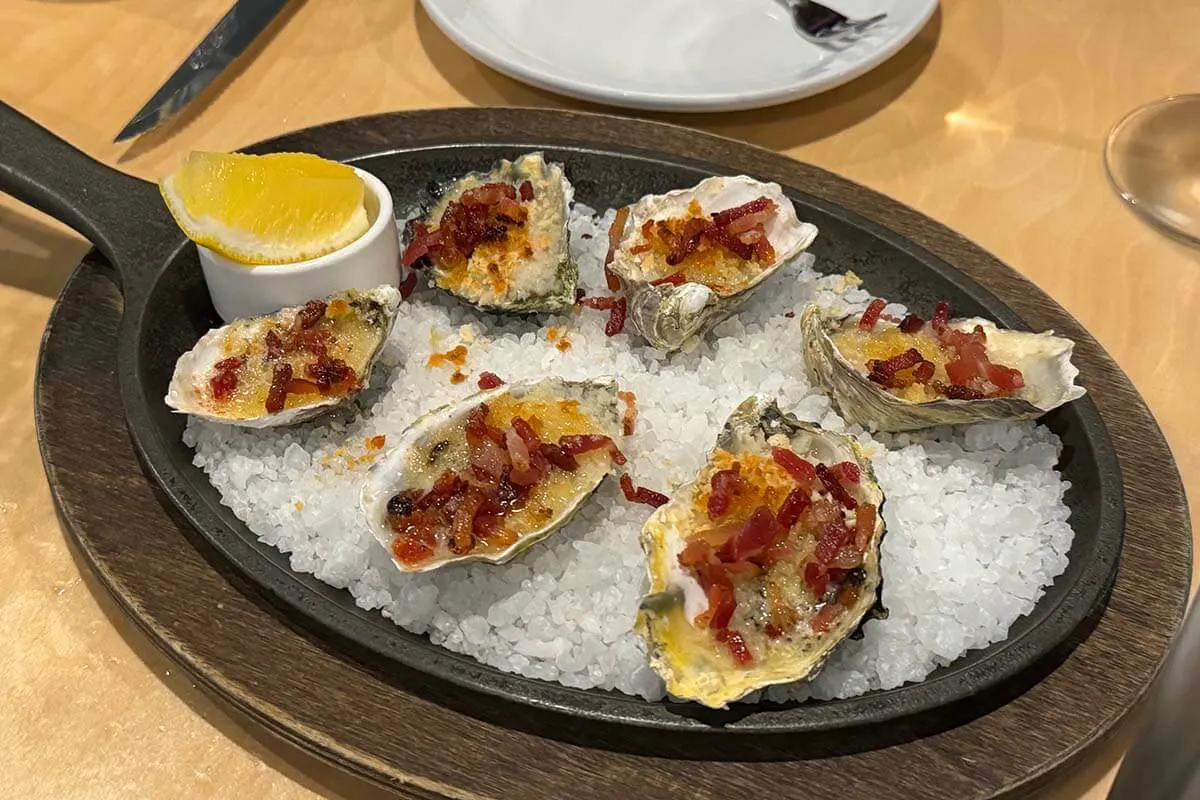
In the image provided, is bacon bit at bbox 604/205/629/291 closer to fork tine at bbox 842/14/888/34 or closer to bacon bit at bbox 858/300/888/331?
bacon bit at bbox 858/300/888/331

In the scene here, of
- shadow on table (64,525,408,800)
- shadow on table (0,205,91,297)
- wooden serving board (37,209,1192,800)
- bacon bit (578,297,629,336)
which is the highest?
bacon bit (578,297,629,336)

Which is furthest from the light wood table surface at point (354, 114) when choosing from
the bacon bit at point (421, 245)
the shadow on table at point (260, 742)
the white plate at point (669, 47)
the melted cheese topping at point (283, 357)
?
the bacon bit at point (421, 245)

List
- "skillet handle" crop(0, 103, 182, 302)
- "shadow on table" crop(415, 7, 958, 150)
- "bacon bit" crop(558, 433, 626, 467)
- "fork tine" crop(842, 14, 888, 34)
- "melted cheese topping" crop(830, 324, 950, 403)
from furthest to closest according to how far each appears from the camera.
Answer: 1. "fork tine" crop(842, 14, 888, 34)
2. "shadow on table" crop(415, 7, 958, 150)
3. "skillet handle" crop(0, 103, 182, 302)
4. "melted cheese topping" crop(830, 324, 950, 403)
5. "bacon bit" crop(558, 433, 626, 467)

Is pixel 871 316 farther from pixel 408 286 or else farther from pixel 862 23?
pixel 862 23

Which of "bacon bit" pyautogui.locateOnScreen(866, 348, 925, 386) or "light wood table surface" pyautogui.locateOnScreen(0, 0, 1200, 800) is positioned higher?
"bacon bit" pyautogui.locateOnScreen(866, 348, 925, 386)

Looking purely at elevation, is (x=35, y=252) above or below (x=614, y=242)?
below

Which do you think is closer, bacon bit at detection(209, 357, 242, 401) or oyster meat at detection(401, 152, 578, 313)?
bacon bit at detection(209, 357, 242, 401)

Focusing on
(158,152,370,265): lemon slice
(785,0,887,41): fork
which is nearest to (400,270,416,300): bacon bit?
(158,152,370,265): lemon slice

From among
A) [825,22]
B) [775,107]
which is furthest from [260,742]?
[825,22]
